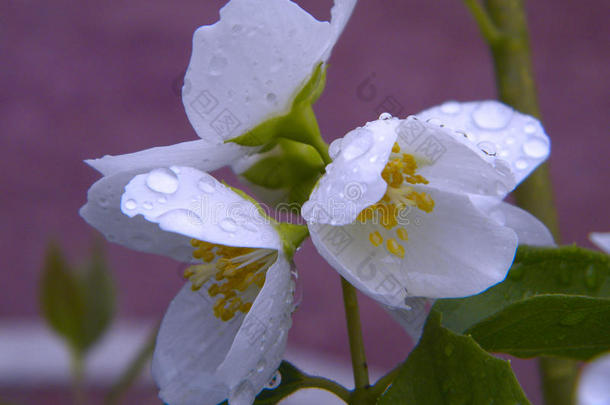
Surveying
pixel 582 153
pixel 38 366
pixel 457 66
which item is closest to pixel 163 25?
pixel 457 66

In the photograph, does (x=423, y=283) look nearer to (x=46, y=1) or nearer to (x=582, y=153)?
(x=582, y=153)

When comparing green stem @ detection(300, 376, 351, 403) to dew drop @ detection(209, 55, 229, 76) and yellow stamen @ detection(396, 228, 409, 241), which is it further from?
dew drop @ detection(209, 55, 229, 76)

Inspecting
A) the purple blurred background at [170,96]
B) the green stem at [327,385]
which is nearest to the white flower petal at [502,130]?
the green stem at [327,385]

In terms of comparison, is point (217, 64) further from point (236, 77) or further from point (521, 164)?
point (521, 164)

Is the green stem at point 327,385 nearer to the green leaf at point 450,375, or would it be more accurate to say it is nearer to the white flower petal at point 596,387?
the green leaf at point 450,375

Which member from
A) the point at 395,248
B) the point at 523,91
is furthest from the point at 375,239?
the point at 523,91

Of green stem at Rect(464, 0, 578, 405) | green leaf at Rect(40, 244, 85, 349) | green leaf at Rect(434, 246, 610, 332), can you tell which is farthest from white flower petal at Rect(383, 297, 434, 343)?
green leaf at Rect(40, 244, 85, 349)
